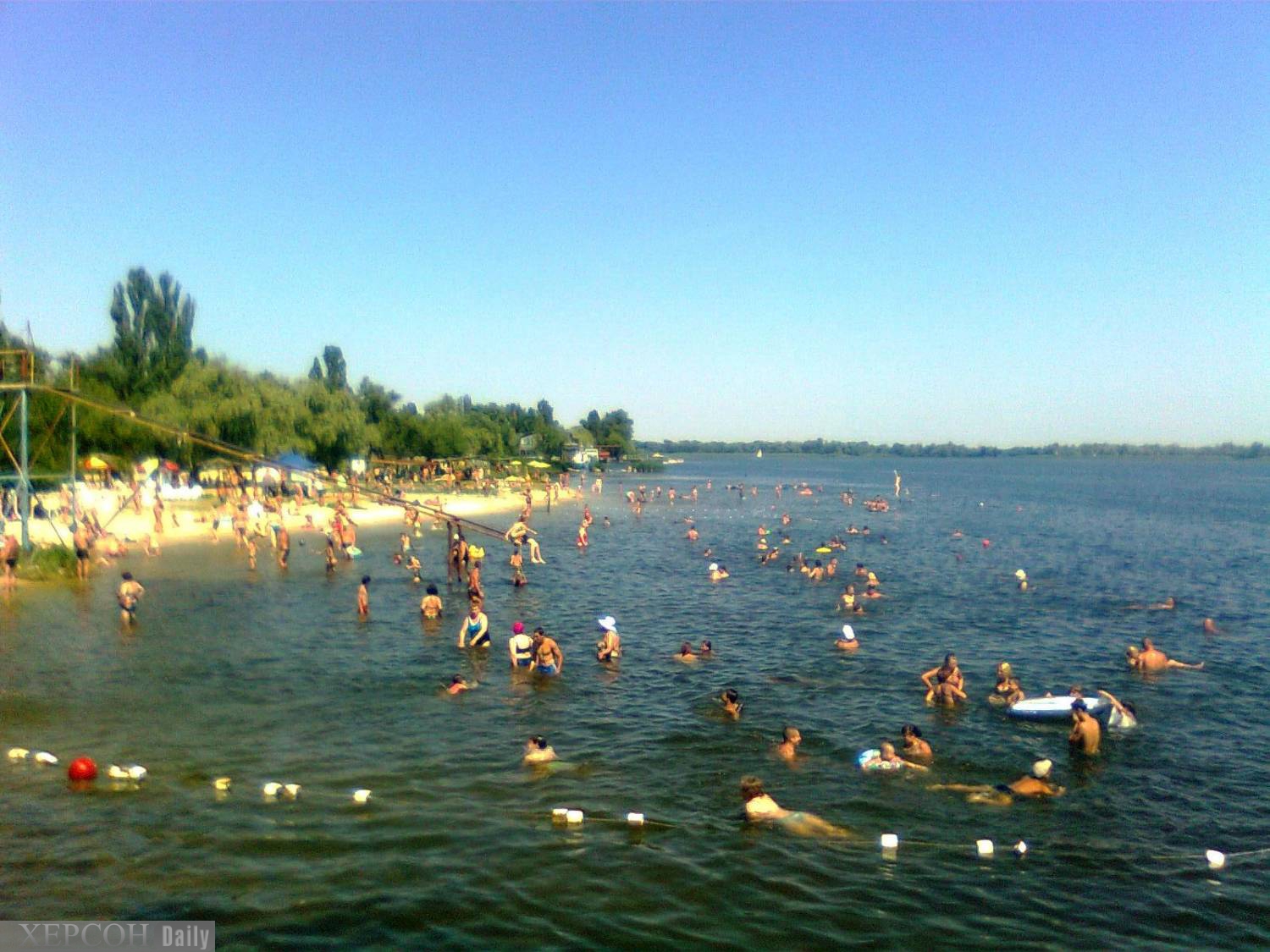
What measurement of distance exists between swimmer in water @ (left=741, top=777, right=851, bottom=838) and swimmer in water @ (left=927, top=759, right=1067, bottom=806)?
2.56 m

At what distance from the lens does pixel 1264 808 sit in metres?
14.2

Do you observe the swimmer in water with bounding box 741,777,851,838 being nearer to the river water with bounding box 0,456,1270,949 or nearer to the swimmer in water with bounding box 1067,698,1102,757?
the river water with bounding box 0,456,1270,949

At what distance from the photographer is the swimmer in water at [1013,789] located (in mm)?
14125

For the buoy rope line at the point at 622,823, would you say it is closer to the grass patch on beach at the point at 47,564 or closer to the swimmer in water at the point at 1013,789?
the swimmer in water at the point at 1013,789

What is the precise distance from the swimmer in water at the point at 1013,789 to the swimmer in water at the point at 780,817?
101 inches

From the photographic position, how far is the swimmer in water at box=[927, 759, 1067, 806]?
14.1 metres

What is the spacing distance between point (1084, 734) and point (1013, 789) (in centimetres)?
287

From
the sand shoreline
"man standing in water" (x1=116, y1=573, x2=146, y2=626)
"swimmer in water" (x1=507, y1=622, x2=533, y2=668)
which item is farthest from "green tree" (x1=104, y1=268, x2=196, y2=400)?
"swimmer in water" (x1=507, y1=622, x2=533, y2=668)

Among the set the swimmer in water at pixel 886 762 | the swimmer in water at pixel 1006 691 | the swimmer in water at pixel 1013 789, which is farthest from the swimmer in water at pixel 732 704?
the swimmer in water at pixel 1006 691

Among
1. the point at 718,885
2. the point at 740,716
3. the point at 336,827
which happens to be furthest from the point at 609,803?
the point at 740,716

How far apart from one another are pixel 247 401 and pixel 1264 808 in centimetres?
5784

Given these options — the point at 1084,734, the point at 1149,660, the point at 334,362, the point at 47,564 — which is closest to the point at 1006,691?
the point at 1084,734

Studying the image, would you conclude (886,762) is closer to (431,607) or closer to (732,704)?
(732,704)

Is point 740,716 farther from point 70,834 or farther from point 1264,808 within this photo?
point 70,834
